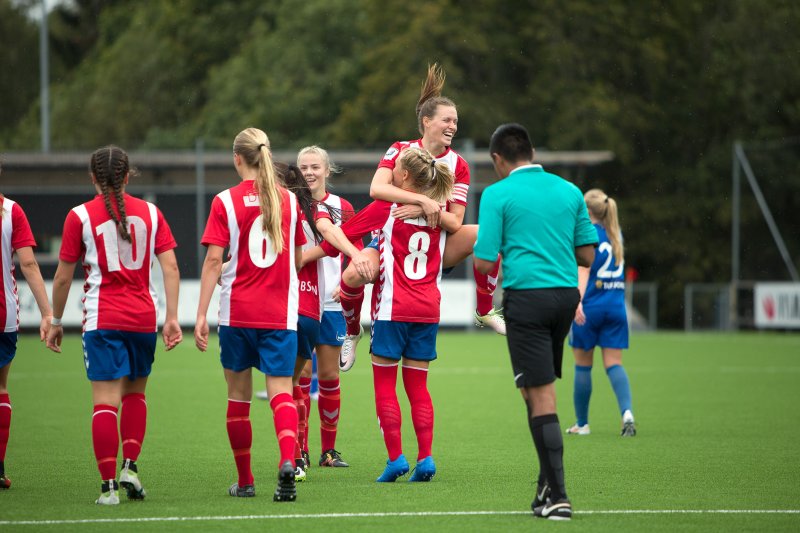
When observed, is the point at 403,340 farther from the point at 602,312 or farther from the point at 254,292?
the point at 602,312

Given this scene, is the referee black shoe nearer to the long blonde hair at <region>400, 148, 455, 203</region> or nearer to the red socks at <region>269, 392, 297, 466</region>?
the red socks at <region>269, 392, 297, 466</region>

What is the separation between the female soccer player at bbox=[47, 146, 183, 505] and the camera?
22.6ft

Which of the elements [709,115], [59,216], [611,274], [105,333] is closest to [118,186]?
[105,333]

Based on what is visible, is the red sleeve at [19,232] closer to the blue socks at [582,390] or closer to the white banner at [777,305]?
the blue socks at [582,390]

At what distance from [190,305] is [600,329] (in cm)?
1706

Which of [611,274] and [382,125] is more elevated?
[382,125]

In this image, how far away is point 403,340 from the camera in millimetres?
7727

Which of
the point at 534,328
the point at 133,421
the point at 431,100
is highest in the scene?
the point at 431,100

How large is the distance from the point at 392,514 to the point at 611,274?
4.98 meters

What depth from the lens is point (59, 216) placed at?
2886 centimetres

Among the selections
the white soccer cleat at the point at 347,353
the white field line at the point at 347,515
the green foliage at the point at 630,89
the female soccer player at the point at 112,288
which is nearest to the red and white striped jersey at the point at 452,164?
the white soccer cleat at the point at 347,353

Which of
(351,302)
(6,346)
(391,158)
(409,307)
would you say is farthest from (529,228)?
(6,346)

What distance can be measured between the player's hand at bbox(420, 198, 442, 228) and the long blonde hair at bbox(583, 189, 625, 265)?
3.47 m

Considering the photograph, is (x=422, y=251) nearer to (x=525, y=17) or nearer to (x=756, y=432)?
(x=756, y=432)
